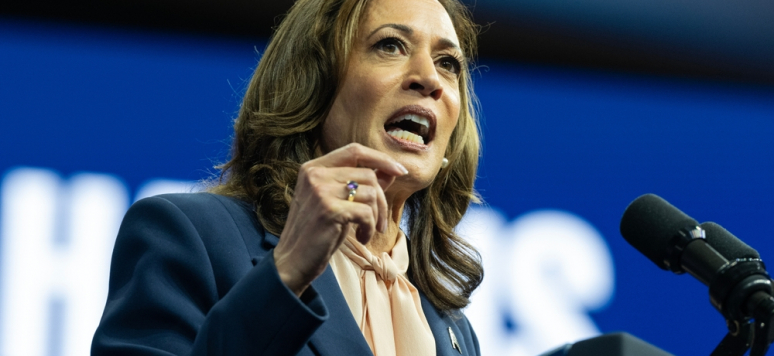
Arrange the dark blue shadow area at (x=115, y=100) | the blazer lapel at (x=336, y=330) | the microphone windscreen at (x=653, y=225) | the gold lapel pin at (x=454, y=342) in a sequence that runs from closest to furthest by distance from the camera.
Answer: the microphone windscreen at (x=653, y=225), the blazer lapel at (x=336, y=330), the gold lapel pin at (x=454, y=342), the dark blue shadow area at (x=115, y=100)

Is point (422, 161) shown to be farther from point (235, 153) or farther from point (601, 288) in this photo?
point (601, 288)

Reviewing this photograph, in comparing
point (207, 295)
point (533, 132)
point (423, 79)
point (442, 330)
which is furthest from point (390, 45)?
point (533, 132)

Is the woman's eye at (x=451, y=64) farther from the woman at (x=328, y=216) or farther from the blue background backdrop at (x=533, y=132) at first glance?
the blue background backdrop at (x=533, y=132)

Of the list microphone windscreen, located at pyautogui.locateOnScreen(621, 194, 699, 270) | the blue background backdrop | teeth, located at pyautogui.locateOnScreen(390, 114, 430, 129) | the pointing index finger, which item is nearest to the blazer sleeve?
the pointing index finger

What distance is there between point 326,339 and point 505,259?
176cm

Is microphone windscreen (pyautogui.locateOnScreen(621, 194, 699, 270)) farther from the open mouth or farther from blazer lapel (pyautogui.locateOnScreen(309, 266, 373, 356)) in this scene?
the open mouth

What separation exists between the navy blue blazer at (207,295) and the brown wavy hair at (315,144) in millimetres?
155

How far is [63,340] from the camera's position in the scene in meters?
2.58

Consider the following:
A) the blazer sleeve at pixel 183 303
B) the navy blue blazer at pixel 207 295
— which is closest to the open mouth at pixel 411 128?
the navy blue blazer at pixel 207 295

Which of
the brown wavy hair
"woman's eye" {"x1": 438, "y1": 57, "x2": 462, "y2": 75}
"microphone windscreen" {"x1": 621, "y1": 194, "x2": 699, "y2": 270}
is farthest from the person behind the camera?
"woman's eye" {"x1": 438, "y1": 57, "x2": 462, "y2": 75}

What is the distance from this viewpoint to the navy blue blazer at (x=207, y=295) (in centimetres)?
118

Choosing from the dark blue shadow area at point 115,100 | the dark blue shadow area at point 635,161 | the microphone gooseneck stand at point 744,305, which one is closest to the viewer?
the microphone gooseneck stand at point 744,305

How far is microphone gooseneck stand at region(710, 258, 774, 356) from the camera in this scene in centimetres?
99

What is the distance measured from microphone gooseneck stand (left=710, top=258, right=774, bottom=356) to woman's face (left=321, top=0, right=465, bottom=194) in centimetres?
89
